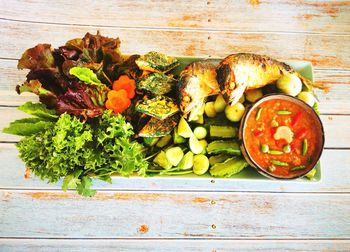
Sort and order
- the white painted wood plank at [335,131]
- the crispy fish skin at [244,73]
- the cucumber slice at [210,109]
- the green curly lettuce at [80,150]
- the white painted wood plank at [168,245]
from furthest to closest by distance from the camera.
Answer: the white painted wood plank at [335,131] < the white painted wood plank at [168,245] < the cucumber slice at [210,109] < the crispy fish skin at [244,73] < the green curly lettuce at [80,150]

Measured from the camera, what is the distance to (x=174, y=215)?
2227 millimetres

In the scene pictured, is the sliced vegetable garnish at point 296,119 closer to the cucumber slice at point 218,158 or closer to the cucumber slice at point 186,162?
the cucumber slice at point 218,158

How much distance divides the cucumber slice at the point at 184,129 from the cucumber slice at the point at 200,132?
0.17 feet

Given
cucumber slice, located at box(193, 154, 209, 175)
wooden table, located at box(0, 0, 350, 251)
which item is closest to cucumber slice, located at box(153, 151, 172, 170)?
cucumber slice, located at box(193, 154, 209, 175)

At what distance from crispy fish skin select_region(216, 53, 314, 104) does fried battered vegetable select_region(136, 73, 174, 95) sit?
26 cm

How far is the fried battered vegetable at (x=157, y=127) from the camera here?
183 cm

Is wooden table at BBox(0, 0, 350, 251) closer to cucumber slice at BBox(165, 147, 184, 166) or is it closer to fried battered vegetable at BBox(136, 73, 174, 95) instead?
cucumber slice at BBox(165, 147, 184, 166)

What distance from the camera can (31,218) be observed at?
2.19 m

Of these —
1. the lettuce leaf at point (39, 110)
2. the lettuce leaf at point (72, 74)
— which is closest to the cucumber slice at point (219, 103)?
the lettuce leaf at point (72, 74)

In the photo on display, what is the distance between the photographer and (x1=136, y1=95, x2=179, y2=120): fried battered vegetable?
1787mm

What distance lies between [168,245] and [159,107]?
0.89 metres

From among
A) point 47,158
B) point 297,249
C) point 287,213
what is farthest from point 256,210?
point 47,158

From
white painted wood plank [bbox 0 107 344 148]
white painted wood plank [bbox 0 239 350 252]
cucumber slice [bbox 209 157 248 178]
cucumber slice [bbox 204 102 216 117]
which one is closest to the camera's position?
cucumber slice [bbox 209 157 248 178]

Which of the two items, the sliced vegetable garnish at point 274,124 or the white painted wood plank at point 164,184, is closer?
the sliced vegetable garnish at point 274,124
